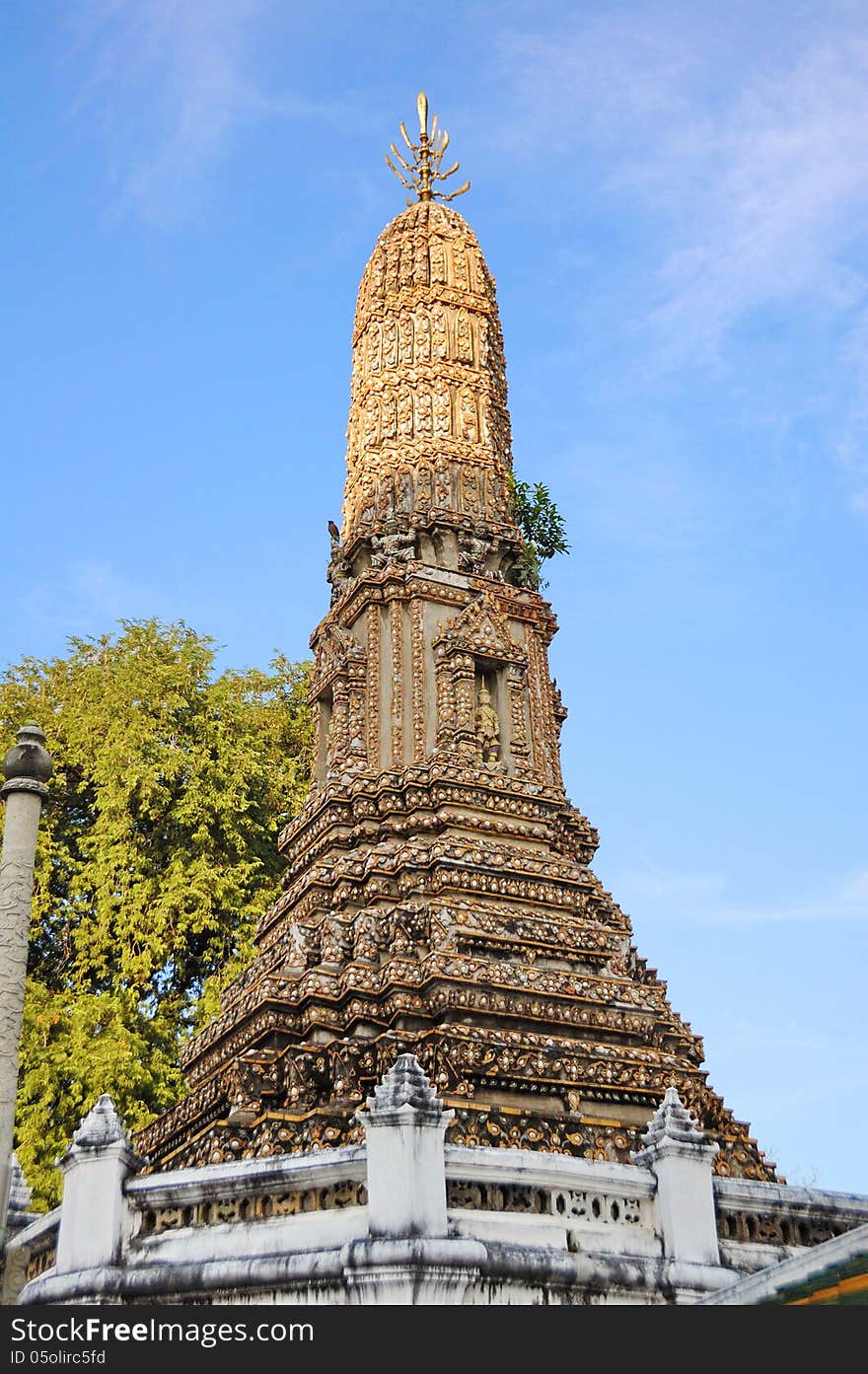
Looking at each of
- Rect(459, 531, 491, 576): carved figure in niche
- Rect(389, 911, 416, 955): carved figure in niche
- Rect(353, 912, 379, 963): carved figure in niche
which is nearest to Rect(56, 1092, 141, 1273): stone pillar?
Rect(353, 912, 379, 963): carved figure in niche

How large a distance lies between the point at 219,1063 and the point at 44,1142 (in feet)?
15.6

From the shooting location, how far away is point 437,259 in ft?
68.5

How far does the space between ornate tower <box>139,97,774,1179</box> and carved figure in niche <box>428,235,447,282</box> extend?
4 cm

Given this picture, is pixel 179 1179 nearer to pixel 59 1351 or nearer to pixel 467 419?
pixel 59 1351

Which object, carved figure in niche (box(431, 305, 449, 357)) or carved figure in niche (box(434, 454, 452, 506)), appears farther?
carved figure in niche (box(431, 305, 449, 357))

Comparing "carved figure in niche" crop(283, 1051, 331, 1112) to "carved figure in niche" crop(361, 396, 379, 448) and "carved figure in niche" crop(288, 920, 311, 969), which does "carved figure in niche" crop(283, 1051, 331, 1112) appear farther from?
"carved figure in niche" crop(361, 396, 379, 448)

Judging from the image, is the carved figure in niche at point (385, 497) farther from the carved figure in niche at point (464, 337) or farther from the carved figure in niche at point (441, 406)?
the carved figure in niche at point (464, 337)

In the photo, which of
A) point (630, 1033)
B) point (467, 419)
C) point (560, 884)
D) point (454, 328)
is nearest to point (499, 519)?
point (467, 419)

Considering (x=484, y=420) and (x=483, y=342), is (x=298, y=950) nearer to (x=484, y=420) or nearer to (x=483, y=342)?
(x=484, y=420)

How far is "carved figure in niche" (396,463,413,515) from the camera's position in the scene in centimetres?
1873

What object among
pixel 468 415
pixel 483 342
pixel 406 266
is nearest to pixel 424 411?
pixel 468 415

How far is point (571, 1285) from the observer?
9859mm

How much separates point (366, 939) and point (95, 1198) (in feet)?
13.8

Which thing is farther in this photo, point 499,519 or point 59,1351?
→ point 499,519
